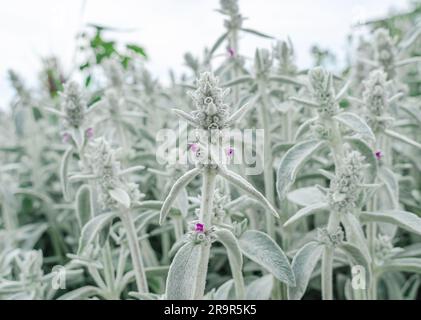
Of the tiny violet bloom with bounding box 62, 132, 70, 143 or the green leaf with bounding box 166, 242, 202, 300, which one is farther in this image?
the tiny violet bloom with bounding box 62, 132, 70, 143

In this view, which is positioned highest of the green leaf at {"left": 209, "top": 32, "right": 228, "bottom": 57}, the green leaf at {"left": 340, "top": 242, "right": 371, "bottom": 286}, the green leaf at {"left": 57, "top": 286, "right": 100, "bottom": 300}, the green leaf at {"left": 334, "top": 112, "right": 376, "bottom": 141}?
the green leaf at {"left": 209, "top": 32, "right": 228, "bottom": 57}

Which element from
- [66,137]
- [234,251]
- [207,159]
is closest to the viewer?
[207,159]

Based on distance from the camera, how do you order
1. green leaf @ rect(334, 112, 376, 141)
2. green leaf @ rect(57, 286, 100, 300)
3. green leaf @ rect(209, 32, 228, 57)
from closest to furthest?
1. green leaf @ rect(334, 112, 376, 141)
2. green leaf @ rect(57, 286, 100, 300)
3. green leaf @ rect(209, 32, 228, 57)

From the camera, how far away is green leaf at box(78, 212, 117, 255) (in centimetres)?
107

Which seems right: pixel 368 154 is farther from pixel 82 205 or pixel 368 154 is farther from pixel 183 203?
pixel 82 205

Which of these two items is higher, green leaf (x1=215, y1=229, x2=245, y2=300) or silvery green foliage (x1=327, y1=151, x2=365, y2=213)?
silvery green foliage (x1=327, y1=151, x2=365, y2=213)

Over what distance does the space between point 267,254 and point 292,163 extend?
0.19 m

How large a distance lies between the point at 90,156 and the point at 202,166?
395 mm

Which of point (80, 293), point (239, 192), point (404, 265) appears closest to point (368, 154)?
point (404, 265)

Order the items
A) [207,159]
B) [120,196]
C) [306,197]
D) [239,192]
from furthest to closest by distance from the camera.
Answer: [239,192], [306,197], [120,196], [207,159]

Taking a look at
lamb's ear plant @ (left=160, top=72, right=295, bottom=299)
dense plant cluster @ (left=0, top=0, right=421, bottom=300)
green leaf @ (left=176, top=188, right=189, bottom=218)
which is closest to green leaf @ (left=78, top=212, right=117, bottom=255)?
dense plant cluster @ (left=0, top=0, right=421, bottom=300)

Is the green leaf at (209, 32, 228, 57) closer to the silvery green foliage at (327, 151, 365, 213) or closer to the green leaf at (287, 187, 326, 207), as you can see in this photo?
the green leaf at (287, 187, 326, 207)

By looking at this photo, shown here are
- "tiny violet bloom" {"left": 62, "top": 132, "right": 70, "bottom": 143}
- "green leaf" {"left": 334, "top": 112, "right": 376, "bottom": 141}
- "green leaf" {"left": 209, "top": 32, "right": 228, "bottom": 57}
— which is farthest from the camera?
"green leaf" {"left": 209, "top": 32, "right": 228, "bottom": 57}

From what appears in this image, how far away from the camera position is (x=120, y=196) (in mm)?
1064
